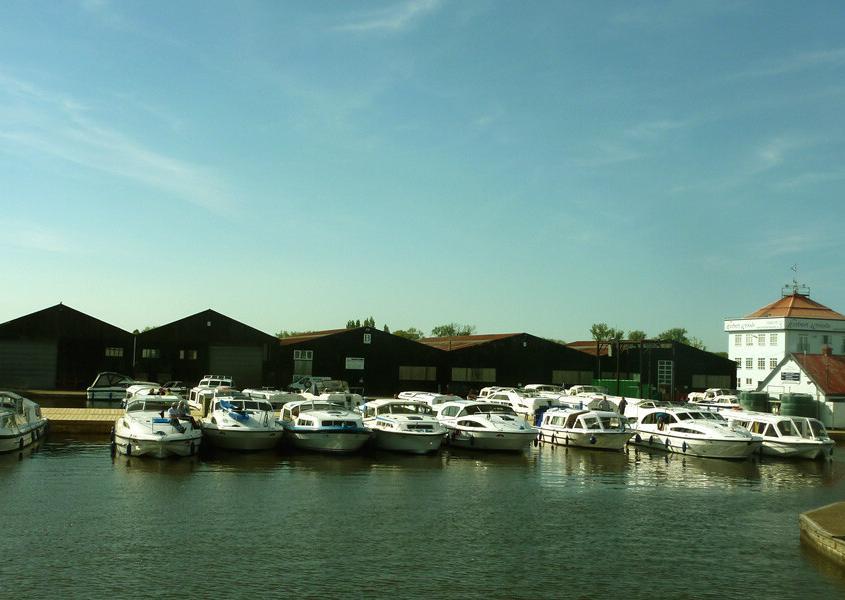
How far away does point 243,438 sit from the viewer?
38.0 metres

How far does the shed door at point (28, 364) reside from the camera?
6838 centimetres

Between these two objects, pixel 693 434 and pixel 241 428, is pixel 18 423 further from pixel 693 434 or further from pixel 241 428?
pixel 693 434

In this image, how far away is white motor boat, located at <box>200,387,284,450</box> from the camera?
38000 millimetres

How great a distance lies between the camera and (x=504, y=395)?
61.2 m

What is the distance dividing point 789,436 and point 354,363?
42362 millimetres

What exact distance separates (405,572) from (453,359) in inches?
2414

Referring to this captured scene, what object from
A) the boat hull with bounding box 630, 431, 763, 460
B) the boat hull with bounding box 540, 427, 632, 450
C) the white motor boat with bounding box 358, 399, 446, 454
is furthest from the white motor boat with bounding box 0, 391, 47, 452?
the boat hull with bounding box 630, 431, 763, 460

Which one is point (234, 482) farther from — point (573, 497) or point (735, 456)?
point (735, 456)

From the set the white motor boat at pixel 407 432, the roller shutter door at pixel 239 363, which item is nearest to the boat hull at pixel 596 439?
the white motor boat at pixel 407 432

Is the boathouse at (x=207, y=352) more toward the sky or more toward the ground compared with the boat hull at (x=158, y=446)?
more toward the sky

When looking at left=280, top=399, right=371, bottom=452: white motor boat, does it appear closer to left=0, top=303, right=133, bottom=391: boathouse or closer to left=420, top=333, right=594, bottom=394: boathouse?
left=0, top=303, right=133, bottom=391: boathouse

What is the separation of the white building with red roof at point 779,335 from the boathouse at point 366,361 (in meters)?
42.0

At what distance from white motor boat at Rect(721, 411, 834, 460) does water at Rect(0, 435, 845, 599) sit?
189 inches

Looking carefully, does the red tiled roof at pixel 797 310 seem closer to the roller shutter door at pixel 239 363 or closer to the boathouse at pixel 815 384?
the boathouse at pixel 815 384
